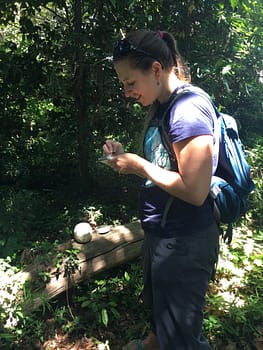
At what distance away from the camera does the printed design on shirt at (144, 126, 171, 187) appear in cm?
153

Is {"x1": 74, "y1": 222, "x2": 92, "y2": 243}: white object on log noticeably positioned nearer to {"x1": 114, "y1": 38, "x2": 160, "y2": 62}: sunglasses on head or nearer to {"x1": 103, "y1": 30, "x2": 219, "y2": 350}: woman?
{"x1": 103, "y1": 30, "x2": 219, "y2": 350}: woman

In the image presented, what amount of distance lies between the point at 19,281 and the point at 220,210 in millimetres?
1650

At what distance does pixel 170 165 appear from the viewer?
4.94 ft

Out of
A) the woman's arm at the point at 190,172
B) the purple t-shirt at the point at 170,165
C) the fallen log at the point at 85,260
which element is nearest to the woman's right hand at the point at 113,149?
the purple t-shirt at the point at 170,165

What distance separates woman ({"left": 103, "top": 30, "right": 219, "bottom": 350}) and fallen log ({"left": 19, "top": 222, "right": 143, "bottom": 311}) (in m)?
1.19

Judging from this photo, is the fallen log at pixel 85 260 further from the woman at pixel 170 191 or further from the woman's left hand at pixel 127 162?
the woman's left hand at pixel 127 162

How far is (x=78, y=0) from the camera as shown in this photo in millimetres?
3271

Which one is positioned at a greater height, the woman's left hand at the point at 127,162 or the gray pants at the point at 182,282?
the woman's left hand at the point at 127,162

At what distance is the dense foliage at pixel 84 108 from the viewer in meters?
3.05

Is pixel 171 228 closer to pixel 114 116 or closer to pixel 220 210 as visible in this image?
pixel 220 210

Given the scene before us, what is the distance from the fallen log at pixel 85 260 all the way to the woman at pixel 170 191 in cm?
119

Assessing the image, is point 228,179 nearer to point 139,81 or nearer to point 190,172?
point 190,172

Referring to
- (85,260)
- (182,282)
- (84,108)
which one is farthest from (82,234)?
(182,282)

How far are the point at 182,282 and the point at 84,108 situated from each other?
2.54 meters
